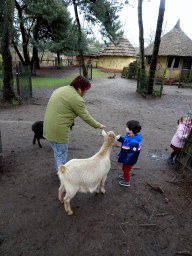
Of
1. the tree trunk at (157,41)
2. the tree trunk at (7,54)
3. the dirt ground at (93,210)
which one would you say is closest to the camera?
the dirt ground at (93,210)

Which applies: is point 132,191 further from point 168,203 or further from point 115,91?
point 115,91

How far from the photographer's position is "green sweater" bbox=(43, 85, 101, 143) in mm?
2457

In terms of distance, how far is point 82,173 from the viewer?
244cm

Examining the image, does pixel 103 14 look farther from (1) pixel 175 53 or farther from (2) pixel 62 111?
(2) pixel 62 111

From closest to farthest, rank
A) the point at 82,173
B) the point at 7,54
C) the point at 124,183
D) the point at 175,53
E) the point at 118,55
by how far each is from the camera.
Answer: the point at 82,173 < the point at 124,183 < the point at 7,54 < the point at 175,53 < the point at 118,55

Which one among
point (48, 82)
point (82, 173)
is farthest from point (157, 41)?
point (82, 173)

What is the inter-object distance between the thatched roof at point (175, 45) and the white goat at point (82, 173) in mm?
18233

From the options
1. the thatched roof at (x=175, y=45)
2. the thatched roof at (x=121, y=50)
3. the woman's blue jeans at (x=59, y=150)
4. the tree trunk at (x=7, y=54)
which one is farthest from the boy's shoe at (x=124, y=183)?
the thatched roof at (x=121, y=50)

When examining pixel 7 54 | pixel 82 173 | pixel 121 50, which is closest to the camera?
pixel 82 173

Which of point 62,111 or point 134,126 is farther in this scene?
point 134,126

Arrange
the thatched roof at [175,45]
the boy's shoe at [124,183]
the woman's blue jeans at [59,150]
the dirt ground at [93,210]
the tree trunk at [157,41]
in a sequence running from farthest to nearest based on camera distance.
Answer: the thatched roof at [175,45] → the tree trunk at [157,41] → the boy's shoe at [124,183] → the woman's blue jeans at [59,150] → the dirt ground at [93,210]

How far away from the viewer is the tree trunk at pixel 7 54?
760 cm

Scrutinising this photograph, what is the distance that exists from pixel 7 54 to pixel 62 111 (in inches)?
284

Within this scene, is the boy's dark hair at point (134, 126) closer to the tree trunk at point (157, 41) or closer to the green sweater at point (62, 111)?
the green sweater at point (62, 111)
